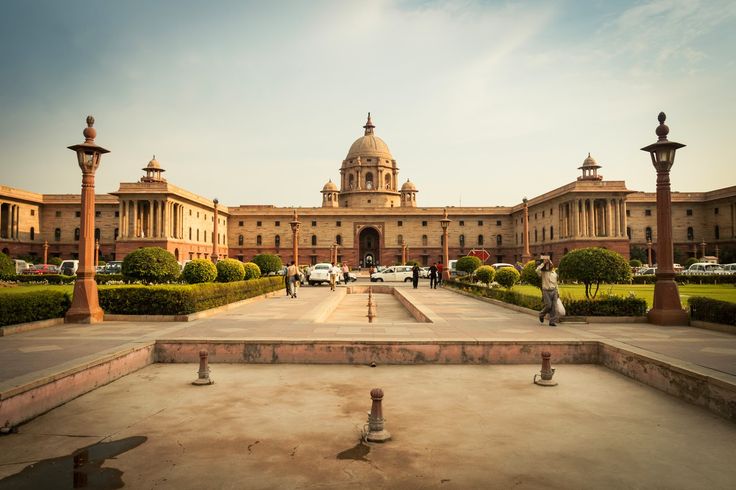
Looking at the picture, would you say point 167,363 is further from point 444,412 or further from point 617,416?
point 617,416

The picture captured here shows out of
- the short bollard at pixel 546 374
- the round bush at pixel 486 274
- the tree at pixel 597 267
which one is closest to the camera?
the short bollard at pixel 546 374

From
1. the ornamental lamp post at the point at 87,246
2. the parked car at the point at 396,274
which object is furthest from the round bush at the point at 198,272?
the parked car at the point at 396,274

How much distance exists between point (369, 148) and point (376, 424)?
7305cm

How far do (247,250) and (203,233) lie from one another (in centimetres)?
760

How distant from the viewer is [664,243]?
12047mm

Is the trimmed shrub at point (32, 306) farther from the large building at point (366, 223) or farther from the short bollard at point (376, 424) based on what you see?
the large building at point (366, 223)

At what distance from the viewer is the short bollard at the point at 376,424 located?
485 centimetres

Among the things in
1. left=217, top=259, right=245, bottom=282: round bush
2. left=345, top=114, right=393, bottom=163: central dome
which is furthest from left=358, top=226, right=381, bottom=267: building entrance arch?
left=217, top=259, right=245, bottom=282: round bush

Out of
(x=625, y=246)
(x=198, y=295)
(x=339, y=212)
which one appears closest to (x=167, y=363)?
(x=198, y=295)

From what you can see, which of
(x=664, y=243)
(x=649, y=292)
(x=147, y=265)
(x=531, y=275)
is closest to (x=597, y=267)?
(x=664, y=243)

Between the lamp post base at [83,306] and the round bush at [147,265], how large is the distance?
222 inches

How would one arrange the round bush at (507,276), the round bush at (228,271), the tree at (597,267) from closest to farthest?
the tree at (597,267) < the round bush at (228,271) < the round bush at (507,276)

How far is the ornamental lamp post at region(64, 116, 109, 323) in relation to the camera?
11789 mm

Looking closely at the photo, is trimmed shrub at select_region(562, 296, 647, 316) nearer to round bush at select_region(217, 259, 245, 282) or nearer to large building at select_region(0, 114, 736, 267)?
round bush at select_region(217, 259, 245, 282)
